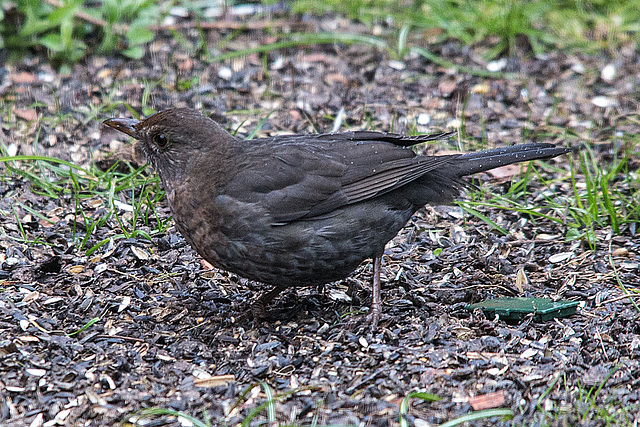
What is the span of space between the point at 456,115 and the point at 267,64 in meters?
1.94

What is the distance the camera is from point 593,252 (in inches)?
202

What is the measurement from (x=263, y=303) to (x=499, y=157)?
162 cm

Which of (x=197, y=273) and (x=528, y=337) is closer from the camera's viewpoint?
(x=528, y=337)

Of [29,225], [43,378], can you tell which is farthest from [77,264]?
[43,378]

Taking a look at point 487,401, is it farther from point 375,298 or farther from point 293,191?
point 293,191

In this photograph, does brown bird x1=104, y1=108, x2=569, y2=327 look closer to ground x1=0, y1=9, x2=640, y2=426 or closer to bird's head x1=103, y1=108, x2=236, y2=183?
bird's head x1=103, y1=108, x2=236, y2=183

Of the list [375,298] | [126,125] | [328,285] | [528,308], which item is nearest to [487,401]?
[528,308]

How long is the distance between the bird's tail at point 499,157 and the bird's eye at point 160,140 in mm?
1677

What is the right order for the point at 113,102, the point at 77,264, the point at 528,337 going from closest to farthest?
the point at 528,337 → the point at 77,264 → the point at 113,102

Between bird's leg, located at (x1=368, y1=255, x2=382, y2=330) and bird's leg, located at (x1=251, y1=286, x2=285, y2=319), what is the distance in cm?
56

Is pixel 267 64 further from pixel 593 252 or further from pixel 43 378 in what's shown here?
pixel 43 378

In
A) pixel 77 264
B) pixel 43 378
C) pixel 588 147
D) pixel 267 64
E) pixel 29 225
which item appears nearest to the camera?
pixel 43 378

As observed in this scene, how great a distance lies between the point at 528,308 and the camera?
4344 millimetres

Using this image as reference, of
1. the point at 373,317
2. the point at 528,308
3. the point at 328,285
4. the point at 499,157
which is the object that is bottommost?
the point at 328,285
